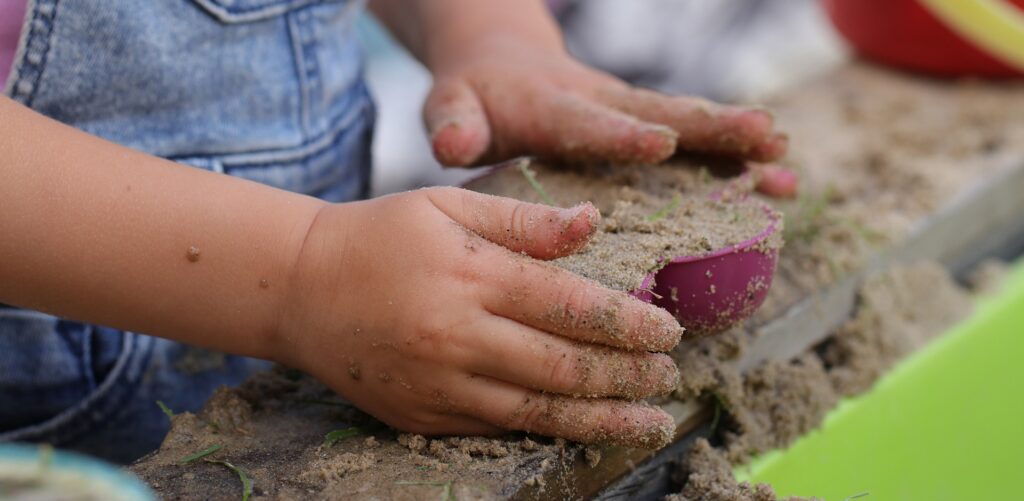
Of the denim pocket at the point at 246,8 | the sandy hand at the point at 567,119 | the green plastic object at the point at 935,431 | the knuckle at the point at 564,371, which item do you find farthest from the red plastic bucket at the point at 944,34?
the knuckle at the point at 564,371

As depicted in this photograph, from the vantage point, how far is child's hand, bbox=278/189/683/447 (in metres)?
0.83

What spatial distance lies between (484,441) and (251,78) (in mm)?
567

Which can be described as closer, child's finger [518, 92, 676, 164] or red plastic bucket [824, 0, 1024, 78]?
child's finger [518, 92, 676, 164]

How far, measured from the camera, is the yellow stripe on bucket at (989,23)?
1.81 metres

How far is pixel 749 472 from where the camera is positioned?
1054 mm

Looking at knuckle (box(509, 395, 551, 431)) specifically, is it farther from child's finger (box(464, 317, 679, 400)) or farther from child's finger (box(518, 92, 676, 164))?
child's finger (box(518, 92, 676, 164))

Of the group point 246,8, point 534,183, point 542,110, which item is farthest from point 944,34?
point 246,8

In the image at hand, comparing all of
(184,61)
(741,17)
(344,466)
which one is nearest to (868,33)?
(184,61)

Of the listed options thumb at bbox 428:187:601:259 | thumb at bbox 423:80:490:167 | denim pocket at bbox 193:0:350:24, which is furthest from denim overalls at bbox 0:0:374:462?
thumb at bbox 428:187:601:259

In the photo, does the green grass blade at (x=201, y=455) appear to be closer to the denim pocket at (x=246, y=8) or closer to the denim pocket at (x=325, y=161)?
the denim pocket at (x=325, y=161)

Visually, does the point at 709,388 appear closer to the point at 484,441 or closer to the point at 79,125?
the point at 484,441

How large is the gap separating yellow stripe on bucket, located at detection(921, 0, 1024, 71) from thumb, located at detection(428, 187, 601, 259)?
1296 mm

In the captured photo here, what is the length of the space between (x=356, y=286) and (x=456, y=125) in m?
0.38

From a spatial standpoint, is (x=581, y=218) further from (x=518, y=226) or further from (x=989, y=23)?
(x=989, y=23)
